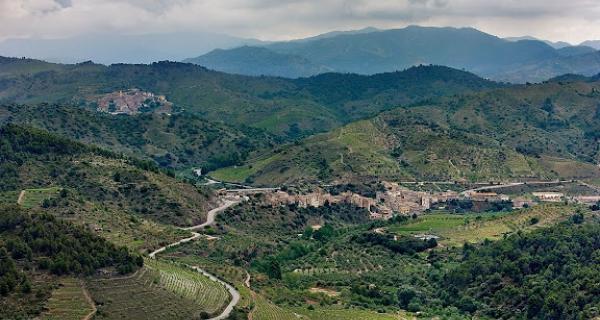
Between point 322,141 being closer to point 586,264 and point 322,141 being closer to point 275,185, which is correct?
point 275,185

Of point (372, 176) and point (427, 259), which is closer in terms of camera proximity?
point (427, 259)

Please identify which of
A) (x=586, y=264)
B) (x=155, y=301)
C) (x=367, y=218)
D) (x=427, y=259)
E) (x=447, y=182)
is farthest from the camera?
(x=447, y=182)

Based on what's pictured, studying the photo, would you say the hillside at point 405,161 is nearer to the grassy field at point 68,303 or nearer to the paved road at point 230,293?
the paved road at point 230,293

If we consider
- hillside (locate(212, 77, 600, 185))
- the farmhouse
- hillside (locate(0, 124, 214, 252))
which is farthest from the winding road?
the farmhouse

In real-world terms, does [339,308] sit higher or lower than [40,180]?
lower

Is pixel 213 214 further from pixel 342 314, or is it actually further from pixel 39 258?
pixel 39 258

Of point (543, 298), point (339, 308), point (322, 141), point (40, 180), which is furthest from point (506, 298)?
point (322, 141)
